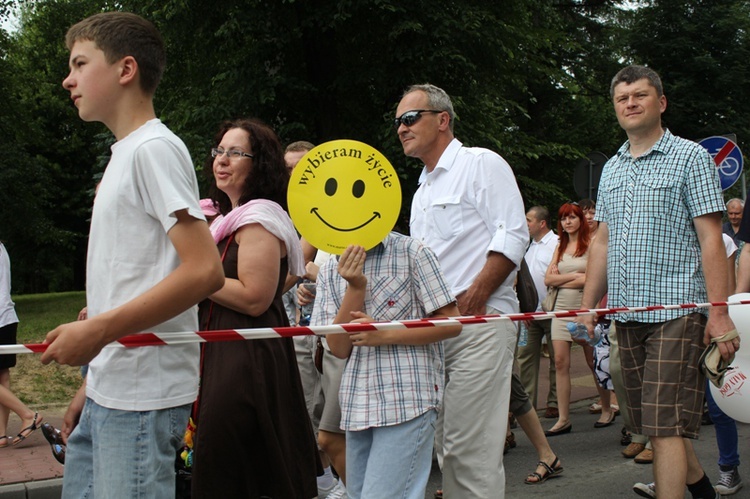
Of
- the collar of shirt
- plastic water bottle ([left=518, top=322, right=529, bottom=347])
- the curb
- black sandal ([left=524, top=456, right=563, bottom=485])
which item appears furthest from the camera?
plastic water bottle ([left=518, top=322, right=529, bottom=347])

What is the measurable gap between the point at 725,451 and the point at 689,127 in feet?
77.9

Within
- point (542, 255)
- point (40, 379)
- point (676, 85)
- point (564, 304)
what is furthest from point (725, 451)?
point (676, 85)

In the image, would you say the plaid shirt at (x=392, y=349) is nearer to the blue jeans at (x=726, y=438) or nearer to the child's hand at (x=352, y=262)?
the child's hand at (x=352, y=262)

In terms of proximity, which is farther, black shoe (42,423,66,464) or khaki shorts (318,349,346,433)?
khaki shorts (318,349,346,433)

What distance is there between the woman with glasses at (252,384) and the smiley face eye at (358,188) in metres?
0.40

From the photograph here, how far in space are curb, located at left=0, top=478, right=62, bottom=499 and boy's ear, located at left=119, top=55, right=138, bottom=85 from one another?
4.23 meters

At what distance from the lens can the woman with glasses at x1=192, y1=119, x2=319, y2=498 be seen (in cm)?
328

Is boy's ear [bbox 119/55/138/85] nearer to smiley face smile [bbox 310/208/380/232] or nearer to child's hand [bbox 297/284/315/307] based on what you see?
smiley face smile [bbox 310/208/380/232]

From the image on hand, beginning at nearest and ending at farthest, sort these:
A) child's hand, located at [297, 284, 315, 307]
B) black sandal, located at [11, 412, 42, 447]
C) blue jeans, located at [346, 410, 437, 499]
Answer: blue jeans, located at [346, 410, 437, 499] < child's hand, located at [297, 284, 315, 307] < black sandal, located at [11, 412, 42, 447]

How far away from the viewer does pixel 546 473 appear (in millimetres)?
5980

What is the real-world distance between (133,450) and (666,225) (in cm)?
279

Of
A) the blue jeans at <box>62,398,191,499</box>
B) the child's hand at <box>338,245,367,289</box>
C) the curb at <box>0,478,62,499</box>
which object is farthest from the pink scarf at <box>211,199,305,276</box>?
the curb at <box>0,478,62,499</box>

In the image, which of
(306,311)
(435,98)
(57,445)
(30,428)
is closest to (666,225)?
(435,98)

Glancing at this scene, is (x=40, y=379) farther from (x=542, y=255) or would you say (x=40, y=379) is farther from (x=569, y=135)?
(x=569, y=135)
